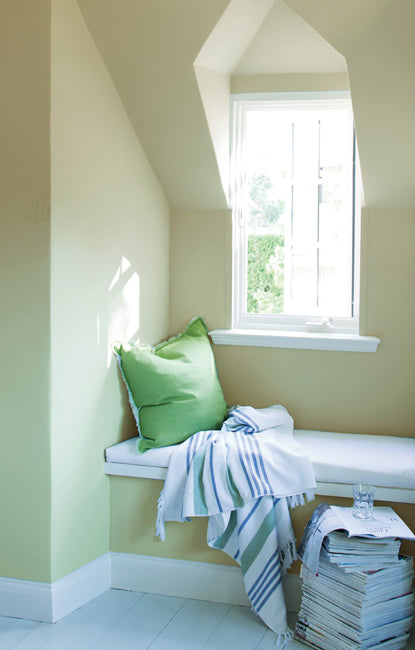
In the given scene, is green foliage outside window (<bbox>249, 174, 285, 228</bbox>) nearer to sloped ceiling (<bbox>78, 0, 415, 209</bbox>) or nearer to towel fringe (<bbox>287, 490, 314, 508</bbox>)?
sloped ceiling (<bbox>78, 0, 415, 209</bbox>)

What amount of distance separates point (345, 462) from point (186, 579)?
0.80m

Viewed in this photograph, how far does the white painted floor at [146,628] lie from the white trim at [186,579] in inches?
1.5

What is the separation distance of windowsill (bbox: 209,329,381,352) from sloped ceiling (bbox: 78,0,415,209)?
632 millimetres

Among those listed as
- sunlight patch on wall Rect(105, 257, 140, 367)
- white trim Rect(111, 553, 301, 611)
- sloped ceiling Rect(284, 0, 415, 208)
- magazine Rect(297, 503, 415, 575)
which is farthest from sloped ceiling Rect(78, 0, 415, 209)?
white trim Rect(111, 553, 301, 611)

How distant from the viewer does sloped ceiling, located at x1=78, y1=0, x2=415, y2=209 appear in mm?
2295

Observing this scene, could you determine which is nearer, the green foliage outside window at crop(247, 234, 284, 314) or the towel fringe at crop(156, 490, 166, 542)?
the towel fringe at crop(156, 490, 166, 542)

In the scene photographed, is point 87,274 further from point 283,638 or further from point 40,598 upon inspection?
point 283,638

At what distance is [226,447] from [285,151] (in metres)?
1.52

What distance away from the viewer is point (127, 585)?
2643mm

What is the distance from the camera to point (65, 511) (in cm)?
242

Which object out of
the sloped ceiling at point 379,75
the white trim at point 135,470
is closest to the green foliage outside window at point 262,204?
the sloped ceiling at point 379,75

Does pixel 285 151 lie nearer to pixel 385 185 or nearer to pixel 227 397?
pixel 385 185

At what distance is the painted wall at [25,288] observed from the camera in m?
2.27

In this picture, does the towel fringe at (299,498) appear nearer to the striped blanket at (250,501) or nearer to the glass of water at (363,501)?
the striped blanket at (250,501)
